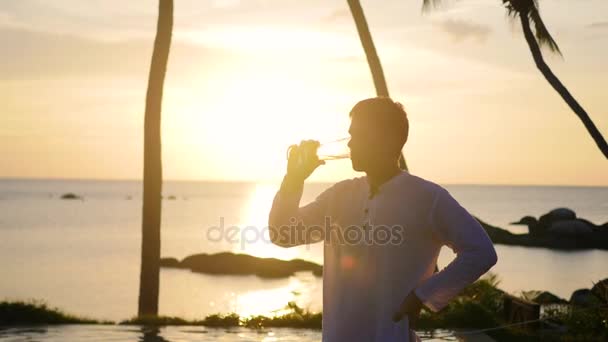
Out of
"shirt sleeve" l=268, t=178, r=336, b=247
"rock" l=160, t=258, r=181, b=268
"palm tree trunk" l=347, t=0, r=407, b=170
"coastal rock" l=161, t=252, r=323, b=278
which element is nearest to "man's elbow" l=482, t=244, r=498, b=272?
"shirt sleeve" l=268, t=178, r=336, b=247

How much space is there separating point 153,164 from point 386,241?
11.3 metres

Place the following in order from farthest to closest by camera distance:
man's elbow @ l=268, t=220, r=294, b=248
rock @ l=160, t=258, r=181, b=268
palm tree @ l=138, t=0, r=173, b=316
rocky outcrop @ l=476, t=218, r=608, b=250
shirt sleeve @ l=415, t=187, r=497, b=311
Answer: rocky outcrop @ l=476, t=218, r=608, b=250 → rock @ l=160, t=258, r=181, b=268 → palm tree @ l=138, t=0, r=173, b=316 → man's elbow @ l=268, t=220, r=294, b=248 → shirt sleeve @ l=415, t=187, r=497, b=311

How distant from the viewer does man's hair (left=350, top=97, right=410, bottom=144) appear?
3.48m

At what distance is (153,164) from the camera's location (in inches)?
568

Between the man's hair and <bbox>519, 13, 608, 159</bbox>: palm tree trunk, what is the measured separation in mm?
15115

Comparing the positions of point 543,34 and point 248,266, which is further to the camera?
point 248,266

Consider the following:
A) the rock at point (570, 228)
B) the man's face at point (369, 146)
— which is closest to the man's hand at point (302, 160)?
the man's face at point (369, 146)

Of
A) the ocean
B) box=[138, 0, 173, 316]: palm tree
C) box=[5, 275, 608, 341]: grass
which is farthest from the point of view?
the ocean

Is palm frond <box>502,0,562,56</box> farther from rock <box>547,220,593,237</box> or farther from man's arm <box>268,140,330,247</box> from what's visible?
rock <box>547,220,593,237</box>

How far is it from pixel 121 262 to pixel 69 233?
34.0 meters

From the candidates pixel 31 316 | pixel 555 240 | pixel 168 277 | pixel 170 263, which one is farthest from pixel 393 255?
pixel 555 240

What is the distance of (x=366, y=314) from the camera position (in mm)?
3490

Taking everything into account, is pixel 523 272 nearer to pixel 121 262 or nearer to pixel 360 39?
pixel 121 262

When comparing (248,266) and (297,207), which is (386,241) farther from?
(248,266)
